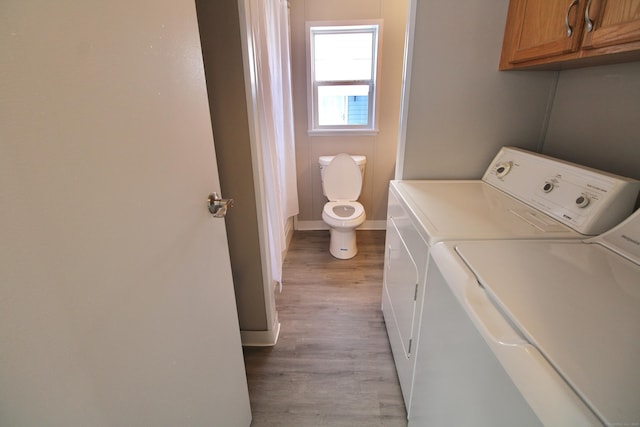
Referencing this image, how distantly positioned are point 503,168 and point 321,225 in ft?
6.90

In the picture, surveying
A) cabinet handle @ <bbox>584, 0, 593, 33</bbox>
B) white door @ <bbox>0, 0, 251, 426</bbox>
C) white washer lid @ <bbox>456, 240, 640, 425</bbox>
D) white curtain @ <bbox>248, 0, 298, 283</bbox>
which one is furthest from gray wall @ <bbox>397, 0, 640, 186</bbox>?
white door @ <bbox>0, 0, 251, 426</bbox>

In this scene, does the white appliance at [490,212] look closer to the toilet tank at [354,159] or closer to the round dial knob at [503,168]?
the round dial knob at [503,168]

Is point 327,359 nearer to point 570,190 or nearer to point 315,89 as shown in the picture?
point 570,190

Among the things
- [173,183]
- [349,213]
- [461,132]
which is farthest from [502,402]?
[349,213]

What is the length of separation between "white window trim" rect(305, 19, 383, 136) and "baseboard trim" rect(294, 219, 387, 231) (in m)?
0.96

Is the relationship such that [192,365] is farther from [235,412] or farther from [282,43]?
[282,43]

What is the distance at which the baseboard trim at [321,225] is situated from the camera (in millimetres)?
3316

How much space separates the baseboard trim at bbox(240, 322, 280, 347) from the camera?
180cm

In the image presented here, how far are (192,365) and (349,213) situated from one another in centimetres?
216

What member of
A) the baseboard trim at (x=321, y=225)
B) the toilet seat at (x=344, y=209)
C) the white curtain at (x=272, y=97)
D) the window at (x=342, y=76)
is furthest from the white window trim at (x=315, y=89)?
the baseboard trim at (x=321, y=225)

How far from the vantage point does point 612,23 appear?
0.84 meters

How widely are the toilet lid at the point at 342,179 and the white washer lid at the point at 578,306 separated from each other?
1949 millimetres

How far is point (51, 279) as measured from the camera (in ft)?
1.37

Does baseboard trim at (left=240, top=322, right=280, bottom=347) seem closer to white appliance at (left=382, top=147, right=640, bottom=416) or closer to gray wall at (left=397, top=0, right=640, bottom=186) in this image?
white appliance at (left=382, top=147, right=640, bottom=416)
